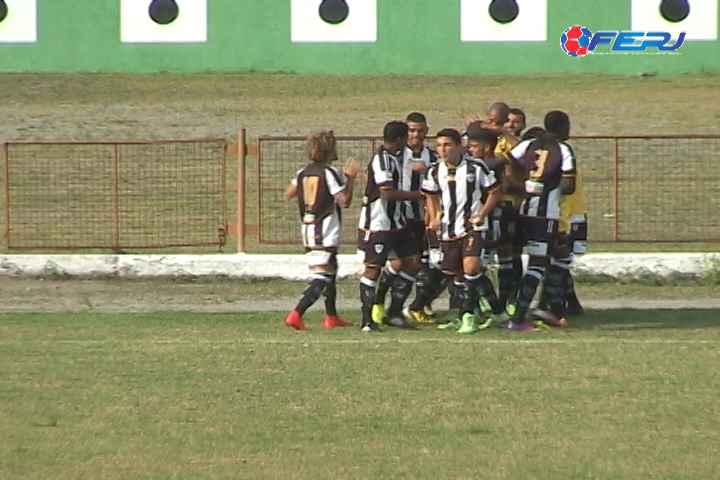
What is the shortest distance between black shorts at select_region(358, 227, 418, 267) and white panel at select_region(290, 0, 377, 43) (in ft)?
72.0

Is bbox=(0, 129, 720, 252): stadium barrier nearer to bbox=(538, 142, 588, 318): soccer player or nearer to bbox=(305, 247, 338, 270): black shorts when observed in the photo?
bbox=(538, 142, 588, 318): soccer player

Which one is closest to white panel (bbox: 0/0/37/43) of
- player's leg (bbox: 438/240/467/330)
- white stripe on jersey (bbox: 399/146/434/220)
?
white stripe on jersey (bbox: 399/146/434/220)

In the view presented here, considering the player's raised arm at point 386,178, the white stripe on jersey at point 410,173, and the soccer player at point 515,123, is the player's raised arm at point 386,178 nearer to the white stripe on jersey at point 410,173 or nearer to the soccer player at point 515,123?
the white stripe on jersey at point 410,173

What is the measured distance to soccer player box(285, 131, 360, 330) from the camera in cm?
1310

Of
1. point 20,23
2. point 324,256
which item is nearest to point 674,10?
point 20,23

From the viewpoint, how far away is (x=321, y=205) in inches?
517

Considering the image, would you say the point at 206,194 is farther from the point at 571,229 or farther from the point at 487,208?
the point at 487,208

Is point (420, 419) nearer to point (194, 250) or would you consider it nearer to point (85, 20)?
point (194, 250)

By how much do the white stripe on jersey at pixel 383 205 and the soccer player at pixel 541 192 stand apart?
1.01 meters

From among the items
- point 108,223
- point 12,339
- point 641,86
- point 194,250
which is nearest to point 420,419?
point 12,339

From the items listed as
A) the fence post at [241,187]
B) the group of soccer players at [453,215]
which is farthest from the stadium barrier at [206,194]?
the group of soccer players at [453,215]

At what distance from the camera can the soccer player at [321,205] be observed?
1310 centimetres

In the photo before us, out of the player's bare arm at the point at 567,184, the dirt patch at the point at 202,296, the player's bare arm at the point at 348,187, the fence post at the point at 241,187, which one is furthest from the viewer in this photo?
the fence post at the point at 241,187

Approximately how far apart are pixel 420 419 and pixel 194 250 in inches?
408
